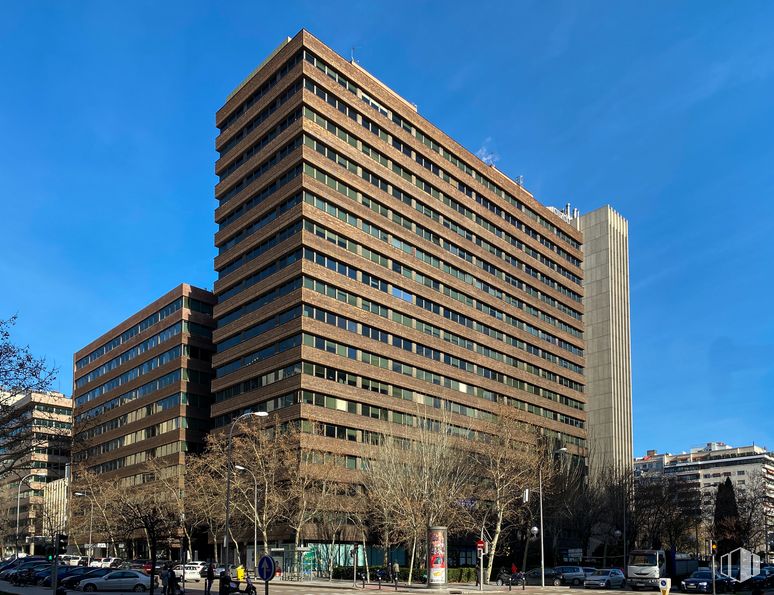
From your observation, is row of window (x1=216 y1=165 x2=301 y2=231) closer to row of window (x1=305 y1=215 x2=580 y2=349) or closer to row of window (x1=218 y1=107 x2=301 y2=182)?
row of window (x1=218 y1=107 x2=301 y2=182)

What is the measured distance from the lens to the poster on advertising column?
49.0m

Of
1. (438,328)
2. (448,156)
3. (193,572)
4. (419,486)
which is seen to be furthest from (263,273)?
(419,486)

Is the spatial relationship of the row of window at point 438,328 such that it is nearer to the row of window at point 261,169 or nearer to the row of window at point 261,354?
the row of window at point 261,354

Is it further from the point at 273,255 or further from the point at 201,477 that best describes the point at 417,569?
the point at 273,255

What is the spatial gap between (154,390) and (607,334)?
237ft

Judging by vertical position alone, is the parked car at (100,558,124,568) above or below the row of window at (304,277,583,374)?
below

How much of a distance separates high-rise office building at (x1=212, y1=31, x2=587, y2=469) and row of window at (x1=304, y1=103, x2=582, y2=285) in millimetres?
240

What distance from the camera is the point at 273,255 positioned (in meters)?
84.9

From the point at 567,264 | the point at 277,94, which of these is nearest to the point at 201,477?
the point at 277,94

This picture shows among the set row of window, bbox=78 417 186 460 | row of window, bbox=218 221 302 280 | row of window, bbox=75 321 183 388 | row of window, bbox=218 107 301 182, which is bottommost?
row of window, bbox=78 417 186 460

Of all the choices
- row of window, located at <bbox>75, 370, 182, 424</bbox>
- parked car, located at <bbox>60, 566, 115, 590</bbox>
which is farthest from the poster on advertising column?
row of window, located at <bbox>75, 370, 182, 424</bbox>

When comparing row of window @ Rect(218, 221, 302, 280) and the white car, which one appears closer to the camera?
the white car

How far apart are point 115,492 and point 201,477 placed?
2638cm

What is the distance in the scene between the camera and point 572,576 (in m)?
65.4
